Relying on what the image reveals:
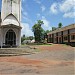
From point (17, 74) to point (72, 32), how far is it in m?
36.0

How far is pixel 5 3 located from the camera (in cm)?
3086

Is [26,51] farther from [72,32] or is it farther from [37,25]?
[37,25]

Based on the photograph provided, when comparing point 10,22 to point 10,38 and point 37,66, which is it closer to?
point 10,38

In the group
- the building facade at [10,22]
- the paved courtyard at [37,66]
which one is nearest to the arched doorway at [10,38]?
the building facade at [10,22]

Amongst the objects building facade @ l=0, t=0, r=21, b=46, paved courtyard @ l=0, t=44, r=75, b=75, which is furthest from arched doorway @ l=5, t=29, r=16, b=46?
paved courtyard @ l=0, t=44, r=75, b=75

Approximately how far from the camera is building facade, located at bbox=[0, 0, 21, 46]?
30.0m

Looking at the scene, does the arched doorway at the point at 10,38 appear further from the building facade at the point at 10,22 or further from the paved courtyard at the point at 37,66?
the paved courtyard at the point at 37,66

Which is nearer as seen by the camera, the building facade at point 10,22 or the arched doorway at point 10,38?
the building facade at point 10,22

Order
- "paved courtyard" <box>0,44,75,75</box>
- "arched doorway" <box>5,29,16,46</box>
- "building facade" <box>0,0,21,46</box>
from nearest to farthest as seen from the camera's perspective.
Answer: "paved courtyard" <box>0,44,75,75</box> < "building facade" <box>0,0,21,46</box> < "arched doorway" <box>5,29,16,46</box>

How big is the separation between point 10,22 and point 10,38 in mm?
2714

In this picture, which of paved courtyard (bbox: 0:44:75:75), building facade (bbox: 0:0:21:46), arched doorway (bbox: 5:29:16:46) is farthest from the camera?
arched doorway (bbox: 5:29:16:46)

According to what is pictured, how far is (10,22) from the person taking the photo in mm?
29797

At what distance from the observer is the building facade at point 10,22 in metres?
30.0

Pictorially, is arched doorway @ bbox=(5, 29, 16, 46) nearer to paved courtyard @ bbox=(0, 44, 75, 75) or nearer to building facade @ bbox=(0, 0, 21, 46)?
building facade @ bbox=(0, 0, 21, 46)
